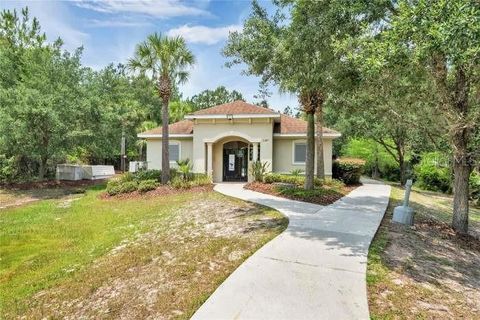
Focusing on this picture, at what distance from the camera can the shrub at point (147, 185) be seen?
17219 mm

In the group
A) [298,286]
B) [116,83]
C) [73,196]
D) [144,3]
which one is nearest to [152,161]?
[73,196]

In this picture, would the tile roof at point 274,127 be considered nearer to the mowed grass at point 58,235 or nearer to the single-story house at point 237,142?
the single-story house at point 237,142

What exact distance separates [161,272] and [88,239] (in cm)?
389

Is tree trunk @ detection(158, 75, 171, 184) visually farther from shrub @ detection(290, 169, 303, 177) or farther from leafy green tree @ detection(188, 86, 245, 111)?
leafy green tree @ detection(188, 86, 245, 111)

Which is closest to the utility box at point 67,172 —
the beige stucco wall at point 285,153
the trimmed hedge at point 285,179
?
the beige stucco wall at point 285,153

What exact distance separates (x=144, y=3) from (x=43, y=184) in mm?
15396

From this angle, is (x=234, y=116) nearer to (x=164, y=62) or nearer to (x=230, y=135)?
(x=230, y=135)

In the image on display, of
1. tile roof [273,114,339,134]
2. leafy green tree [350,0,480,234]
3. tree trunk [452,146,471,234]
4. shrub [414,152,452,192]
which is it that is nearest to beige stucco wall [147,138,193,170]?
tile roof [273,114,339,134]

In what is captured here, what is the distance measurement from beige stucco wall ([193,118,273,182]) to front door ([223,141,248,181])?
716 millimetres

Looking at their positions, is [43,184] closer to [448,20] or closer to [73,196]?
[73,196]

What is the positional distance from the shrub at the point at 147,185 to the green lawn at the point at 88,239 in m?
2.35

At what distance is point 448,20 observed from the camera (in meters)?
5.89

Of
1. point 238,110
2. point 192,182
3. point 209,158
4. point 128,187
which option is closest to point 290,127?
point 238,110

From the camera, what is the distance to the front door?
22.4 m
